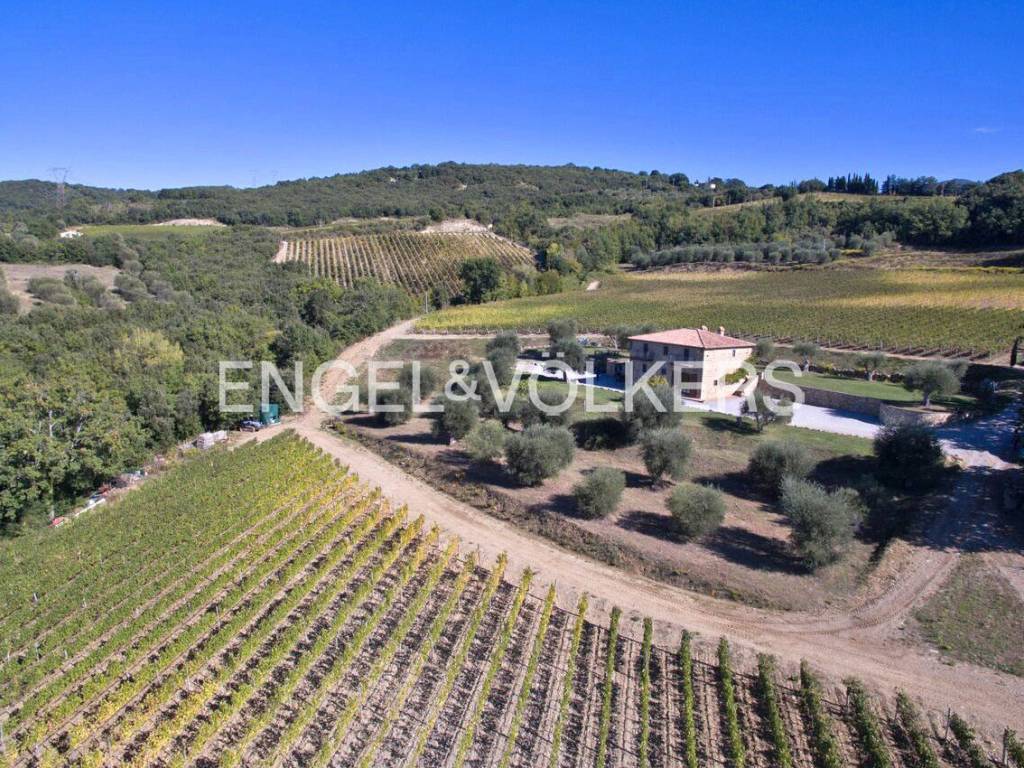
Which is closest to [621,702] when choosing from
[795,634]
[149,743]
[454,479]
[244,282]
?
[795,634]

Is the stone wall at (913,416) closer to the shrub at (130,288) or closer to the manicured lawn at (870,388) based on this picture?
the manicured lawn at (870,388)

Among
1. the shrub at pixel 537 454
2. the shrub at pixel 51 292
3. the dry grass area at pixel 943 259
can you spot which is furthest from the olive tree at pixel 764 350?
the shrub at pixel 51 292

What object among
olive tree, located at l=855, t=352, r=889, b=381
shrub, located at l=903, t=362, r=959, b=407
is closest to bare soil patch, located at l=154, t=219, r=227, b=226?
olive tree, located at l=855, t=352, r=889, b=381

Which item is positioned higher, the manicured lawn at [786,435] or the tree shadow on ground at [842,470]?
the manicured lawn at [786,435]

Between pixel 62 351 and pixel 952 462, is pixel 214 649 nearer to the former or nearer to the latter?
pixel 952 462

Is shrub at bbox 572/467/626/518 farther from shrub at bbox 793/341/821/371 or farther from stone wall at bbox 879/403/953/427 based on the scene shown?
shrub at bbox 793/341/821/371

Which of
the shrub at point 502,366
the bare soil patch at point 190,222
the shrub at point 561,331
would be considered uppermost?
the bare soil patch at point 190,222

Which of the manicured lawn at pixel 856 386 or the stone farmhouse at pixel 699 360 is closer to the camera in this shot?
the manicured lawn at pixel 856 386
